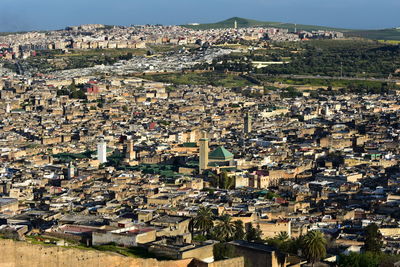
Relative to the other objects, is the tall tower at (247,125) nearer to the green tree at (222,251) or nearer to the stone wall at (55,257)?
the green tree at (222,251)

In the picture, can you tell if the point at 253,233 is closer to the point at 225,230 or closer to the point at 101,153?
the point at 225,230

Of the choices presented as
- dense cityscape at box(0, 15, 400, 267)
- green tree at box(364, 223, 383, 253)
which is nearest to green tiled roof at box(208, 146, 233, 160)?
dense cityscape at box(0, 15, 400, 267)

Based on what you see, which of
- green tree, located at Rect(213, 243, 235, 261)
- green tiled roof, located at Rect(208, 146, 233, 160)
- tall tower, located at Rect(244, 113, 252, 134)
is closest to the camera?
green tree, located at Rect(213, 243, 235, 261)

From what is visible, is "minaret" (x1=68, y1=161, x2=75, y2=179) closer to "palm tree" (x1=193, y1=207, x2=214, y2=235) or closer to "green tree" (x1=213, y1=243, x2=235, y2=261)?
"palm tree" (x1=193, y1=207, x2=214, y2=235)

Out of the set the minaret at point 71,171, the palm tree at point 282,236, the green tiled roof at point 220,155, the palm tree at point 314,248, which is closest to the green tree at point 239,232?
the palm tree at point 282,236

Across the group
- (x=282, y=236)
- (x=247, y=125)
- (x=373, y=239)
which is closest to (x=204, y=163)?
(x=247, y=125)

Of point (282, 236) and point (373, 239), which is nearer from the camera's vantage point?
point (373, 239)
